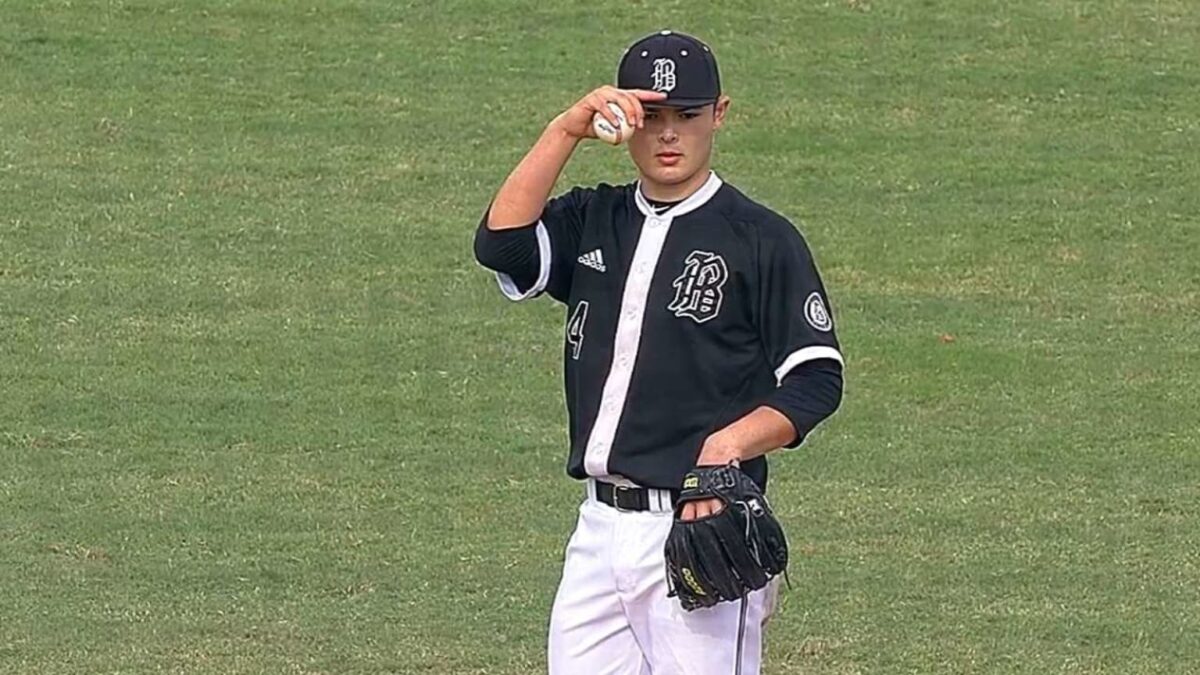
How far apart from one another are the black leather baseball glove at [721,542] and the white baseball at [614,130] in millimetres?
631

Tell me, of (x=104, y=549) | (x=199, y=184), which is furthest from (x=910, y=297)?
(x=104, y=549)

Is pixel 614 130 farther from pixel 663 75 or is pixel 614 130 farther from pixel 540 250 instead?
pixel 540 250

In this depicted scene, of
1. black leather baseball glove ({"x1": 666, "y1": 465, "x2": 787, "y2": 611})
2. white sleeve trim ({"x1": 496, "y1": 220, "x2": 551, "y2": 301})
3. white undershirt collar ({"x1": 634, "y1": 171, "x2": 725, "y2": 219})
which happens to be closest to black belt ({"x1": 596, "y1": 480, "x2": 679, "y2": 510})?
black leather baseball glove ({"x1": 666, "y1": 465, "x2": 787, "y2": 611})

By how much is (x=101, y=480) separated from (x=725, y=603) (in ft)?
15.4

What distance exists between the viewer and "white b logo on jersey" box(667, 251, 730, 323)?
14.5 ft

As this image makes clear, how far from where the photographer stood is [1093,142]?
14000 mm

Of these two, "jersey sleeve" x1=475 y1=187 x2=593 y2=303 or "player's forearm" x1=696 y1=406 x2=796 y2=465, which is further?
"jersey sleeve" x1=475 y1=187 x2=593 y2=303

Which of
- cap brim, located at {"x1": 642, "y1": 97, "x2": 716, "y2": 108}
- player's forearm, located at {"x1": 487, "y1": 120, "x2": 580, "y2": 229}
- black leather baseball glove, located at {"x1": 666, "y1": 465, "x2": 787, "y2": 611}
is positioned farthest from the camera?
player's forearm, located at {"x1": 487, "y1": 120, "x2": 580, "y2": 229}

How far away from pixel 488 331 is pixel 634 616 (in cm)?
640

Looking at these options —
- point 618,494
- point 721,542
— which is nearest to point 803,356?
point 721,542

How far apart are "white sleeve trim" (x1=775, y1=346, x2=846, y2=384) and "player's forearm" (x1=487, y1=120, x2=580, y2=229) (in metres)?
0.59

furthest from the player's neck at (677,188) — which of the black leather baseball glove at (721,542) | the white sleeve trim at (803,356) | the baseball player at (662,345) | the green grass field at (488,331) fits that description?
the green grass field at (488,331)

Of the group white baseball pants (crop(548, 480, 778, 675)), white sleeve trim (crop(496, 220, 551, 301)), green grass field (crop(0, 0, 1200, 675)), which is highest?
white sleeve trim (crop(496, 220, 551, 301))

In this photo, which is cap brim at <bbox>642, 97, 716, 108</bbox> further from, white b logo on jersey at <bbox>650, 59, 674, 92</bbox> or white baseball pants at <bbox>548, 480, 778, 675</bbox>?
white baseball pants at <bbox>548, 480, 778, 675</bbox>
